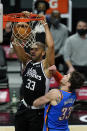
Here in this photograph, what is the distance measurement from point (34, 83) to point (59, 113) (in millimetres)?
675

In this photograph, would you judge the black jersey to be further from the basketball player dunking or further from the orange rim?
the orange rim

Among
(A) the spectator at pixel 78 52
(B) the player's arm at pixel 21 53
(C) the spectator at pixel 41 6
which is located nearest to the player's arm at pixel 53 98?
(B) the player's arm at pixel 21 53

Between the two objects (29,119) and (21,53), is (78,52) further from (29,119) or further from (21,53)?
(29,119)

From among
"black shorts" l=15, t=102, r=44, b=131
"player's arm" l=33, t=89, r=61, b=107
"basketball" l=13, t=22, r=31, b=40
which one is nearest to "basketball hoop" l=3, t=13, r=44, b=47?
"basketball" l=13, t=22, r=31, b=40

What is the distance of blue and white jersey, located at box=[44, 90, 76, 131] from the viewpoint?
493 cm

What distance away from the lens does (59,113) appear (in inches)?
196

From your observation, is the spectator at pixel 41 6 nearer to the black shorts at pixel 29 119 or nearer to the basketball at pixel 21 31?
the basketball at pixel 21 31

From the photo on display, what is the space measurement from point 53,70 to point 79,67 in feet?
12.3

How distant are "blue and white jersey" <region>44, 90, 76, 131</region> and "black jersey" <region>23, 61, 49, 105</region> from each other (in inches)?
17.4

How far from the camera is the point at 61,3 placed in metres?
11.5

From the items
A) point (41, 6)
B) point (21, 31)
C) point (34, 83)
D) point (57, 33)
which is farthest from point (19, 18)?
point (41, 6)

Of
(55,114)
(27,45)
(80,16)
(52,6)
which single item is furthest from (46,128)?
(80,16)

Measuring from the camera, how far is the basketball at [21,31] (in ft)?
18.6

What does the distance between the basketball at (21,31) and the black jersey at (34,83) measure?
0.45m
